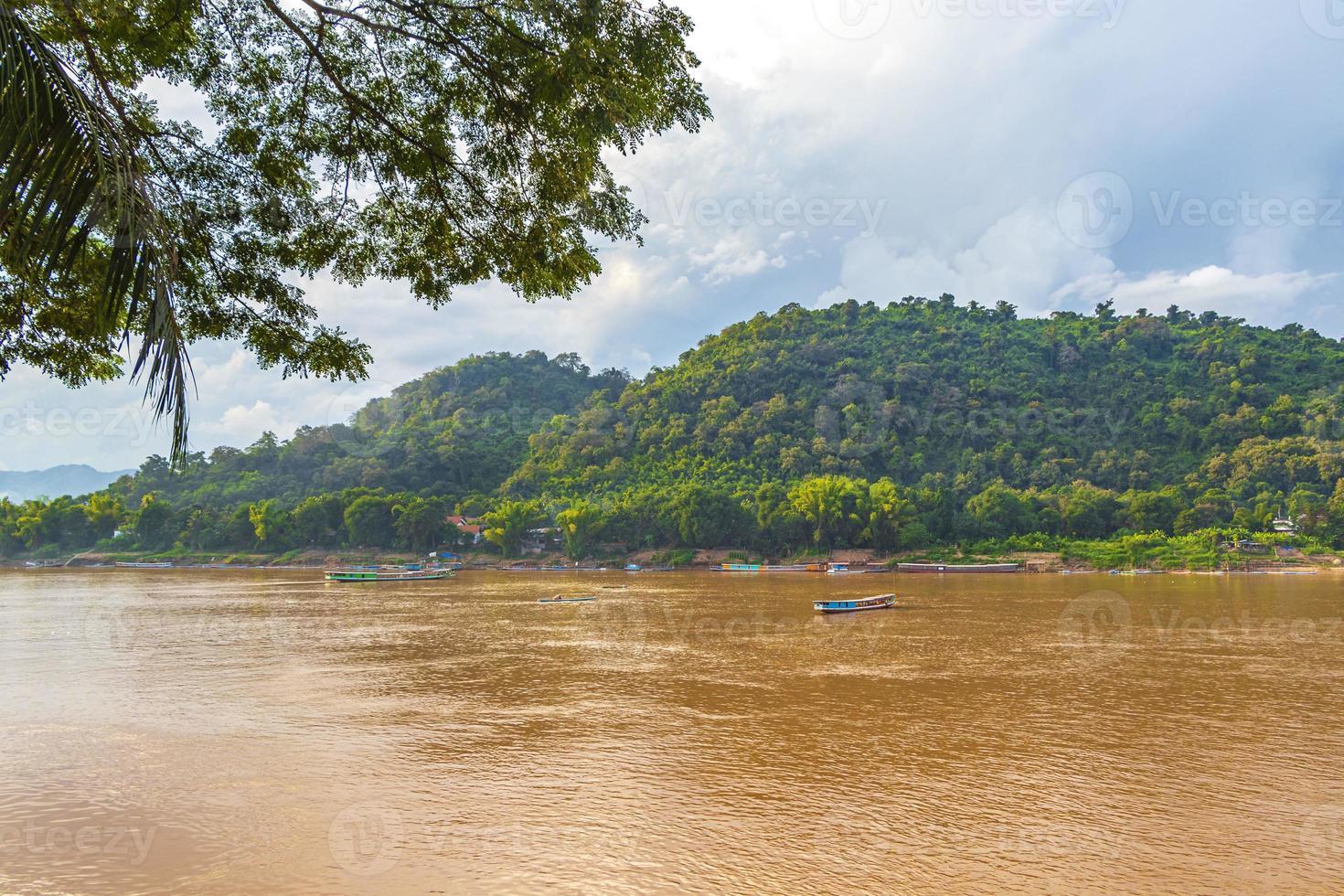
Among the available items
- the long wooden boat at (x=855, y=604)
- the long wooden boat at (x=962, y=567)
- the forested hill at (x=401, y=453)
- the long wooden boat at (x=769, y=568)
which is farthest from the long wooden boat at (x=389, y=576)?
the long wooden boat at (x=962, y=567)

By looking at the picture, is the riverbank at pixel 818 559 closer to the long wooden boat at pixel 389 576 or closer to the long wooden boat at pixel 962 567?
the long wooden boat at pixel 962 567

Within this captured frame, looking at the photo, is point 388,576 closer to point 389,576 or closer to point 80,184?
point 389,576

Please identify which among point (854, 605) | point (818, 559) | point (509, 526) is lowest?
point (854, 605)

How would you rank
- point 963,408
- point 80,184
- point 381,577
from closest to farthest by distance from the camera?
point 80,184, point 381,577, point 963,408

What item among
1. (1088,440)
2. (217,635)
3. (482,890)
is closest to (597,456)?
(1088,440)

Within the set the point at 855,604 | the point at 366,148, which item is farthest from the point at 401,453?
the point at 366,148

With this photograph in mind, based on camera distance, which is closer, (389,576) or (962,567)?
(389,576)

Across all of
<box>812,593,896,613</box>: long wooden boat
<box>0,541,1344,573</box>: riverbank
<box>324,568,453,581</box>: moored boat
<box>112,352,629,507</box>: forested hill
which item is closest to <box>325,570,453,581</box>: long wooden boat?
<box>324,568,453,581</box>: moored boat
